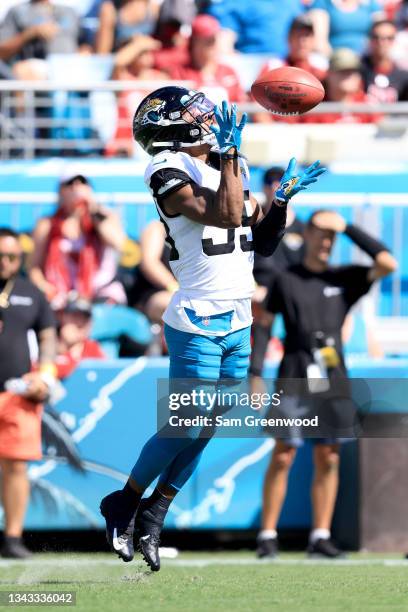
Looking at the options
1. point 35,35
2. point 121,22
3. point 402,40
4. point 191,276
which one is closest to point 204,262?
point 191,276

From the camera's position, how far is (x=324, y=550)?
778 cm

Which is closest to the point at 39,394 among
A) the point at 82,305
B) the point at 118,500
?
the point at 82,305

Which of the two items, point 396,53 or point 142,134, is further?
point 396,53

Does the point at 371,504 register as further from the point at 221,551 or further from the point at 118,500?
the point at 118,500

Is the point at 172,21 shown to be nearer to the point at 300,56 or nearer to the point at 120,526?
the point at 300,56

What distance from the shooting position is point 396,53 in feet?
40.1

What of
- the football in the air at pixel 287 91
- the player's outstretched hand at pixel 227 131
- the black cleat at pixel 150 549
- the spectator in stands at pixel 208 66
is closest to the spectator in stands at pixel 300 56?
the spectator in stands at pixel 208 66

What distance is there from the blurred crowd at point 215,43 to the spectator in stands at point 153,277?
1.94 meters

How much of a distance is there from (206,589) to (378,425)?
274 cm

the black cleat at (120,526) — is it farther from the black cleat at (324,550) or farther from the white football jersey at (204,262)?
the black cleat at (324,550)

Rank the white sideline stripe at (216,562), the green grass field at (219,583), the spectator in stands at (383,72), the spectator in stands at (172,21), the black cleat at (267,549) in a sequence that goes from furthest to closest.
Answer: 1. the spectator in stands at (172,21)
2. the spectator in stands at (383,72)
3. the black cleat at (267,549)
4. the white sideline stripe at (216,562)
5. the green grass field at (219,583)

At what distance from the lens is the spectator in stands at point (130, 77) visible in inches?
427

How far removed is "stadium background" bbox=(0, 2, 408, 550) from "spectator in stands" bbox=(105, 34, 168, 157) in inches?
7.5

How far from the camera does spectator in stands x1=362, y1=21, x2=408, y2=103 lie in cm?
1155
